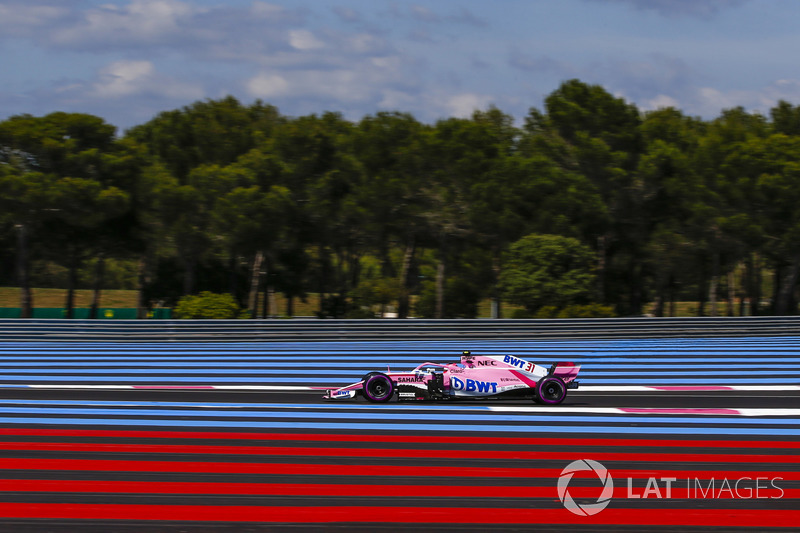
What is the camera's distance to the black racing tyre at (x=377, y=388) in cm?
1248

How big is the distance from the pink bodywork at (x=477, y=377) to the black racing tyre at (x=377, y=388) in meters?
0.09

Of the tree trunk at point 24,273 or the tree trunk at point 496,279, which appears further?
the tree trunk at point 496,279

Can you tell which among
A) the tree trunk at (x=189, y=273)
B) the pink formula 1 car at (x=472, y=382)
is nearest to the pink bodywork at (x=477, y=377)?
the pink formula 1 car at (x=472, y=382)

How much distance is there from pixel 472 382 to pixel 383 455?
3385mm

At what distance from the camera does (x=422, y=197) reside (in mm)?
30062

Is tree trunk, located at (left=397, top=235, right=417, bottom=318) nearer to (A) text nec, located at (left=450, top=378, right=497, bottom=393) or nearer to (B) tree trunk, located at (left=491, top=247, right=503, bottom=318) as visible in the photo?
(B) tree trunk, located at (left=491, top=247, right=503, bottom=318)

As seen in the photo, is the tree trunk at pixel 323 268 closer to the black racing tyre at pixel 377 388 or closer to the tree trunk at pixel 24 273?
the tree trunk at pixel 24 273

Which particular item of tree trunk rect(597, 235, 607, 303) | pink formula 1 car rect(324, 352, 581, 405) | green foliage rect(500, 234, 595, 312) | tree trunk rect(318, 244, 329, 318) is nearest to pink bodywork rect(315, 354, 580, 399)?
pink formula 1 car rect(324, 352, 581, 405)

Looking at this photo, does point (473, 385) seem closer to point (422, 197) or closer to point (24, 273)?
point (422, 197)

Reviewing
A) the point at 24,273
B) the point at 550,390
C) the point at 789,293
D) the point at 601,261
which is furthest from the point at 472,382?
the point at 789,293

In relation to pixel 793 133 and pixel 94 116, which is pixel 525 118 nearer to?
pixel 793 133

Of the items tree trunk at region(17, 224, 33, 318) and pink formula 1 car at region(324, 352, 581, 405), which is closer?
pink formula 1 car at region(324, 352, 581, 405)

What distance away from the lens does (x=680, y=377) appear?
16109 mm

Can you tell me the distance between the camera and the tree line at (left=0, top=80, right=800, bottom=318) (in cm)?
2811
